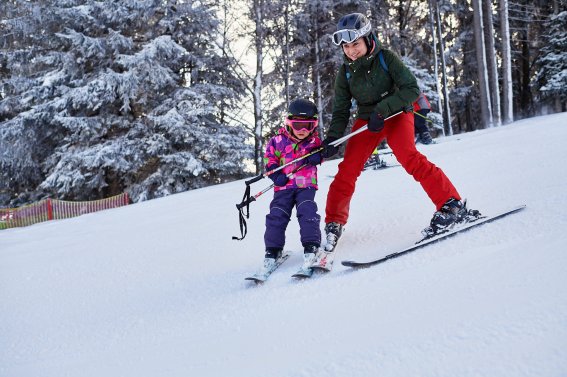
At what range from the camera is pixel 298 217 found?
3.12 m

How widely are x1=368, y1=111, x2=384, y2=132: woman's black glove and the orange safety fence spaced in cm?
1245

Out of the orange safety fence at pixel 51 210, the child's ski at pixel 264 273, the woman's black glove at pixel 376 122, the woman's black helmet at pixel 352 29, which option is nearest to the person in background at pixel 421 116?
the woman's black glove at pixel 376 122

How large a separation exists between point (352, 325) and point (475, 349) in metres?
0.57

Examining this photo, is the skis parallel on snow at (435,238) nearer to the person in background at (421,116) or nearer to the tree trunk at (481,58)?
the person in background at (421,116)

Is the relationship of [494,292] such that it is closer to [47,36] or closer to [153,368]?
[153,368]

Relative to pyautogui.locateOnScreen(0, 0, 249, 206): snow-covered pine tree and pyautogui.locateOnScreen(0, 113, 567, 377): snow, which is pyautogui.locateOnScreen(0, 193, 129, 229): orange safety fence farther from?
pyautogui.locateOnScreen(0, 113, 567, 377): snow

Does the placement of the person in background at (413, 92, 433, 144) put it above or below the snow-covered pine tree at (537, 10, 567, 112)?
below

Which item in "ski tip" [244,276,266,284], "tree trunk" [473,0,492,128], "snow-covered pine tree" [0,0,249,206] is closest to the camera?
"ski tip" [244,276,266,284]

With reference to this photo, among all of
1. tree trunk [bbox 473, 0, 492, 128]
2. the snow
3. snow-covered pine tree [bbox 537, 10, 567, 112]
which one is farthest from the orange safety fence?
snow-covered pine tree [bbox 537, 10, 567, 112]

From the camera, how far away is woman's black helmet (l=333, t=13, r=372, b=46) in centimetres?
294

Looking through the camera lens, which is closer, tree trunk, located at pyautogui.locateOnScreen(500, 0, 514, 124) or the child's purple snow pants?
the child's purple snow pants

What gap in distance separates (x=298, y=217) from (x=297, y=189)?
219mm

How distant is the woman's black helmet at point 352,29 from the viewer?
2939mm

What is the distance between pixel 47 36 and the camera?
50.9 ft
